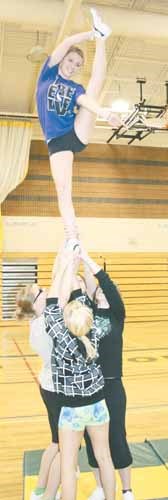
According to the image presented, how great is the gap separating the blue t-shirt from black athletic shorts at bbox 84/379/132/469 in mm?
1535

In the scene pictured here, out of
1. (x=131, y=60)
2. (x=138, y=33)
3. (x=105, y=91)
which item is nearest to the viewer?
(x=138, y=33)

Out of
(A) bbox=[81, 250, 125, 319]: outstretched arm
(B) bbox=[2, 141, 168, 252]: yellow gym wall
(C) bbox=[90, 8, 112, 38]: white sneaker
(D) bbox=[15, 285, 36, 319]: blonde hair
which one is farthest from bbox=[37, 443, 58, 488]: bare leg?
(B) bbox=[2, 141, 168, 252]: yellow gym wall

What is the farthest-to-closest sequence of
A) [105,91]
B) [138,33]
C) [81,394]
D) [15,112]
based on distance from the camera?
[15,112]
[105,91]
[138,33]
[81,394]

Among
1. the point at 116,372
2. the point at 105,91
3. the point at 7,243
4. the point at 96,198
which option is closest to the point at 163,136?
the point at 96,198

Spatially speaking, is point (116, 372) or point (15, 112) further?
point (15, 112)

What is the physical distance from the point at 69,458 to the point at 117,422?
511 mm

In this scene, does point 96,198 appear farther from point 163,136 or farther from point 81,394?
point 81,394

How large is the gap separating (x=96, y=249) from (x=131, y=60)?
5.66 metres

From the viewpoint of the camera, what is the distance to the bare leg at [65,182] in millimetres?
2600

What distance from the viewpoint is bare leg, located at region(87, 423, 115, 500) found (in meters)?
2.59

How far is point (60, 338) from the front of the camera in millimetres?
2557

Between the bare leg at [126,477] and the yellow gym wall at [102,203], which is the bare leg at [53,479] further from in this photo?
the yellow gym wall at [102,203]

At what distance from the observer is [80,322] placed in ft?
7.90

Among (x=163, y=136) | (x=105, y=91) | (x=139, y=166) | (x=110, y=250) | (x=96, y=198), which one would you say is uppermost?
(x=105, y=91)
